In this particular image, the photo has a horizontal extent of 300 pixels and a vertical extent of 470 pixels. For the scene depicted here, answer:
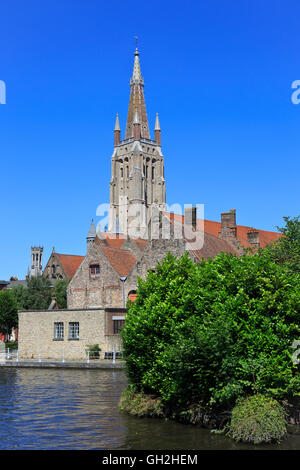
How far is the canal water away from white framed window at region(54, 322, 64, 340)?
16.9 m

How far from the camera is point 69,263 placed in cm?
10756

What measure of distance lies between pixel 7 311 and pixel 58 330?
75.5 feet

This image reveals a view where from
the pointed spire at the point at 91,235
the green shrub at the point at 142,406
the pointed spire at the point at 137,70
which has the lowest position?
the green shrub at the point at 142,406

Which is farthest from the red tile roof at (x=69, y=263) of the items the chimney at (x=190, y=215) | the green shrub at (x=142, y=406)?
the green shrub at (x=142, y=406)

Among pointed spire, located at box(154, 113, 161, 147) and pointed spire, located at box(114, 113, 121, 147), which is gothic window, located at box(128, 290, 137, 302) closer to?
pointed spire, located at box(114, 113, 121, 147)

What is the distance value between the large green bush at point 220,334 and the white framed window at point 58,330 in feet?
84.0

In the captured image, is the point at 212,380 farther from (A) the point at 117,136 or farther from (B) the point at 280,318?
(A) the point at 117,136

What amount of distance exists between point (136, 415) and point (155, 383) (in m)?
1.59

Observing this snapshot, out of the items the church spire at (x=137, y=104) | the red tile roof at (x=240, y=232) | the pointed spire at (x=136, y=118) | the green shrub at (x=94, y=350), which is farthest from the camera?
the church spire at (x=137, y=104)

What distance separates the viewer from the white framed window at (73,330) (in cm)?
4106

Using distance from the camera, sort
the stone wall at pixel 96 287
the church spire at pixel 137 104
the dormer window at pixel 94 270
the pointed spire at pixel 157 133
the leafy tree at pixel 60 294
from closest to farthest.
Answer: the stone wall at pixel 96 287 < the dormer window at pixel 94 270 < the leafy tree at pixel 60 294 < the church spire at pixel 137 104 < the pointed spire at pixel 157 133

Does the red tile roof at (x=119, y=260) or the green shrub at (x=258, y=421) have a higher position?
the red tile roof at (x=119, y=260)

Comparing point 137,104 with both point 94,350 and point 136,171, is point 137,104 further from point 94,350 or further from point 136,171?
point 94,350

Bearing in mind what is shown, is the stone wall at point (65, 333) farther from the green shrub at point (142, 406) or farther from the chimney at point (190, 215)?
the green shrub at point (142, 406)
